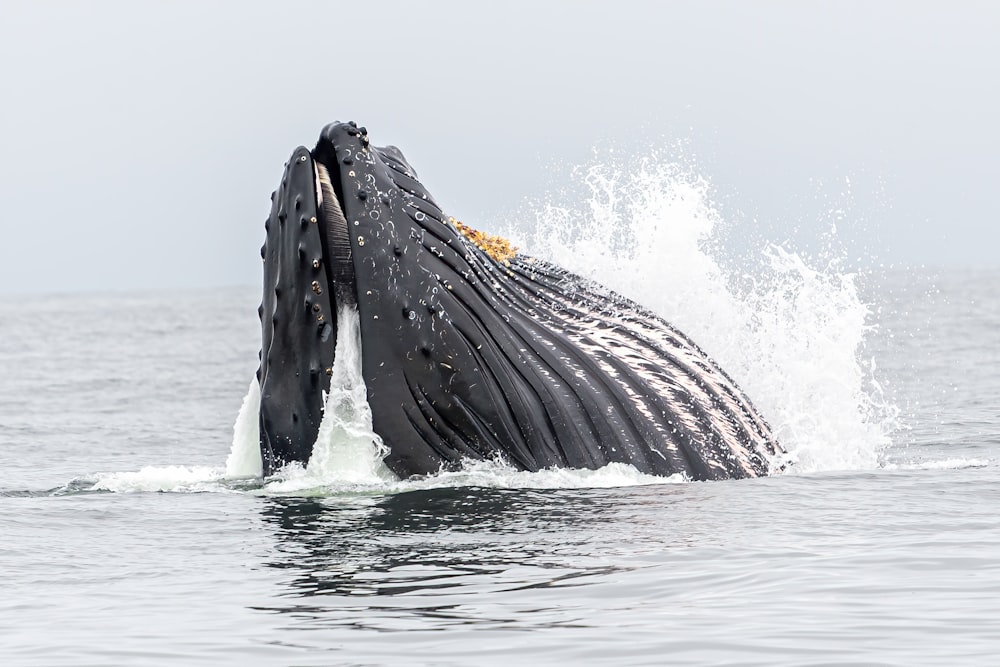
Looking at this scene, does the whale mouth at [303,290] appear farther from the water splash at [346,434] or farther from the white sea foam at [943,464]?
the white sea foam at [943,464]

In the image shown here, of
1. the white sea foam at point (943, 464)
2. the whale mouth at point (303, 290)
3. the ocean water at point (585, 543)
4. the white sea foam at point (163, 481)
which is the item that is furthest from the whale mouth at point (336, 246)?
the white sea foam at point (943, 464)

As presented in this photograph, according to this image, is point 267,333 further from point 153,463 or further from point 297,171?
point 153,463

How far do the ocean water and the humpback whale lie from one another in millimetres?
221

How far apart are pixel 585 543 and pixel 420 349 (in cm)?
164

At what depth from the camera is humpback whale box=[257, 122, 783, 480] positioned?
32.6 feet

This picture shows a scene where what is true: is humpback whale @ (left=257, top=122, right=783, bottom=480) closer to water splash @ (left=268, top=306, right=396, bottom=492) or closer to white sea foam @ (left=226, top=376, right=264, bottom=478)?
water splash @ (left=268, top=306, right=396, bottom=492)

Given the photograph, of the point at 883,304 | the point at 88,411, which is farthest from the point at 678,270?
the point at 883,304

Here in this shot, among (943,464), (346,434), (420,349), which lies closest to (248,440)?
(346,434)

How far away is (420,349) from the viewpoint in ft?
32.6

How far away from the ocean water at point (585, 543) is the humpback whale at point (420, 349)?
0.72ft

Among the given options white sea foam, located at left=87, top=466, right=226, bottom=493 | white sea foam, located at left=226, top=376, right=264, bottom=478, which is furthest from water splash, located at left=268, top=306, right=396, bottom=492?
white sea foam, located at left=87, top=466, right=226, bottom=493

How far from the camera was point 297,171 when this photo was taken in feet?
32.8

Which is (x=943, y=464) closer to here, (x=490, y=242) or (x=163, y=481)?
(x=490, y=242)

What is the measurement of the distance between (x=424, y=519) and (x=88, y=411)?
14.9 m
